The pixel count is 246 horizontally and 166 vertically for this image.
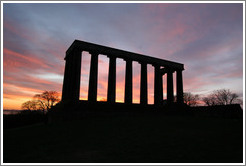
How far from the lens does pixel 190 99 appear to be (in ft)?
348

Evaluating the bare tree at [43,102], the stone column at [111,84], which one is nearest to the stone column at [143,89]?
the stone column at [111,84]

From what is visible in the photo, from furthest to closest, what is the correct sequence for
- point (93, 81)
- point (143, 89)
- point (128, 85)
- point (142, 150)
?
point (143, 89) < point (128, 85) < point (93, 81) < point (142, 150)

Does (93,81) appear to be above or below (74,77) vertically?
below

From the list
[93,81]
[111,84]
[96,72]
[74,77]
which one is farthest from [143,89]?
[74,77]

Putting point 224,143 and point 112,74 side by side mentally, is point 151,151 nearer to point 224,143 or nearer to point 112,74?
point 224,143

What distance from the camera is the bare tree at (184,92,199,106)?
104694 mm

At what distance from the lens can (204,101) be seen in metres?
112

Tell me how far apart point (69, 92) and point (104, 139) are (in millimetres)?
24448

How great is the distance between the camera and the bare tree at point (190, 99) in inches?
4122

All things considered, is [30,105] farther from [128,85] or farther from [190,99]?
[190,99]

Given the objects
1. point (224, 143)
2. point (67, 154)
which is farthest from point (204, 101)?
point (67, 154)

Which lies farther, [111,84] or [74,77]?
[111,84]

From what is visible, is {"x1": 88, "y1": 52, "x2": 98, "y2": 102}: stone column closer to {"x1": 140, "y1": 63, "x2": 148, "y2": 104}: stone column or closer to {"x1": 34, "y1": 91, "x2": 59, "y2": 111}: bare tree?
{"x1": 140, "y1": 63, "x2": 148, "y2": 104}: stone column

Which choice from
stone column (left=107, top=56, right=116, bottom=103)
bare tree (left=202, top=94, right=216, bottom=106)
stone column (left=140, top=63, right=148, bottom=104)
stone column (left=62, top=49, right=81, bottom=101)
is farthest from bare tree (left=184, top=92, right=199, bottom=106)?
stone column (left=62, top=49, right=81, bottom=101)
